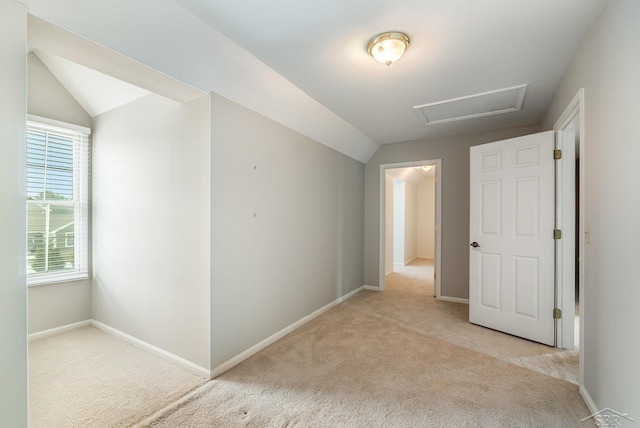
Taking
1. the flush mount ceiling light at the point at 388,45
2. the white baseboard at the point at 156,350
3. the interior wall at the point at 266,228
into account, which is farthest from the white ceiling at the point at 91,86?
the white baseboard at the point at 156,350

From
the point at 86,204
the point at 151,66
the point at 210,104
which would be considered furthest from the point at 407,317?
the point at 86,204

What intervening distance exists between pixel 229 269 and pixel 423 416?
170 centimetres

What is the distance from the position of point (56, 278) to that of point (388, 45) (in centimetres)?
393

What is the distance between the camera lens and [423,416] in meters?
1.68

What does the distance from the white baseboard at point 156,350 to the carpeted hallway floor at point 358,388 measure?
0.07 m

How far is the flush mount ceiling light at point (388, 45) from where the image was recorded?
5.99ft

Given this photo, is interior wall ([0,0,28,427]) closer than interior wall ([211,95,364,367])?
Yes

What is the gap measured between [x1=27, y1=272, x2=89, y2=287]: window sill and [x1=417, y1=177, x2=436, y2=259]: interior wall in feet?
25.5

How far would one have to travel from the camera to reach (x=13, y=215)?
4.16 ft

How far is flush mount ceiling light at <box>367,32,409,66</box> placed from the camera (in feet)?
5.99

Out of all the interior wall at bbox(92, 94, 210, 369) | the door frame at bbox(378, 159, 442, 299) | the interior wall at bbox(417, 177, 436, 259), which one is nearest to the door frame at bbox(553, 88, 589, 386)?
the door frame at bbox(378, 159, 442, 299)

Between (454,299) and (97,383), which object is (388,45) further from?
(454,299)

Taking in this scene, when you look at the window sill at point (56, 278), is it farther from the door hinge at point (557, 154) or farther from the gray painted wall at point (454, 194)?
the door hinge at point (557, 154)

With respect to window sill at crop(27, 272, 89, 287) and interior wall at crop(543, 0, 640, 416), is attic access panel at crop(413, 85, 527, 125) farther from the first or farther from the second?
window sill at crop(27, 272, 89, 287)
